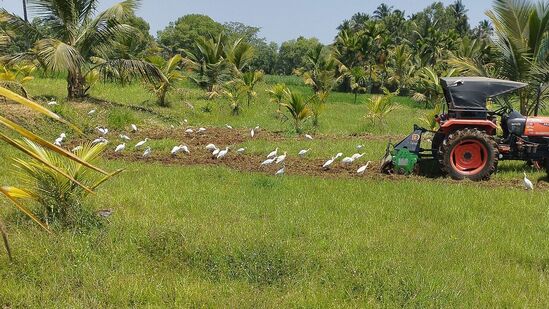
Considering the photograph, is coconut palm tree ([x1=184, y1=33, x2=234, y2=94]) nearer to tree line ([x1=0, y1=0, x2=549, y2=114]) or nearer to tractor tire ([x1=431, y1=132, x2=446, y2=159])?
tree line ([x1=0, y1=0, x2=549, y2=114])

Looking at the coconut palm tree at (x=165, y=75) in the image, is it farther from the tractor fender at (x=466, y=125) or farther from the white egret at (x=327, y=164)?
the tractor fender at (x=466, y=125)

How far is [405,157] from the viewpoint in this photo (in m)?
8.12

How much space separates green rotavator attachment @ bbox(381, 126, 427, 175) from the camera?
8.13m

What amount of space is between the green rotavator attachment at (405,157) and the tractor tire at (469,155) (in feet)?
1.37

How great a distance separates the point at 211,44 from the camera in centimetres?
2545

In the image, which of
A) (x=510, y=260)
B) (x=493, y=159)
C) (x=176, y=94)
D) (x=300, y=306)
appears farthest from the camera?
(x=176, y=94)

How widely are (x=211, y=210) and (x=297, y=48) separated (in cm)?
7515

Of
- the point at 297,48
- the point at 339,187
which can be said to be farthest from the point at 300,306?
the point at 297,48

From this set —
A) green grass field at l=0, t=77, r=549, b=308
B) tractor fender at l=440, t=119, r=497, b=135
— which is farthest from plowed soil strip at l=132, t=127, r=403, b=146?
green grass field at l=0, t=77, r=549, b=308

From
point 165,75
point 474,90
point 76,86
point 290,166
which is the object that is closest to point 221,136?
point 290,166

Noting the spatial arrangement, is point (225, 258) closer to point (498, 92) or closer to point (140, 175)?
point (140, 175)

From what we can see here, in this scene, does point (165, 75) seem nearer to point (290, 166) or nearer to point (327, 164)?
point (290, 166)

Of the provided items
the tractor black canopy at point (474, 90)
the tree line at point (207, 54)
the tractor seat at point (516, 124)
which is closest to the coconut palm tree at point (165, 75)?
the tree line at point (207, 54)

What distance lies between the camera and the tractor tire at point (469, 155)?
309 inches
